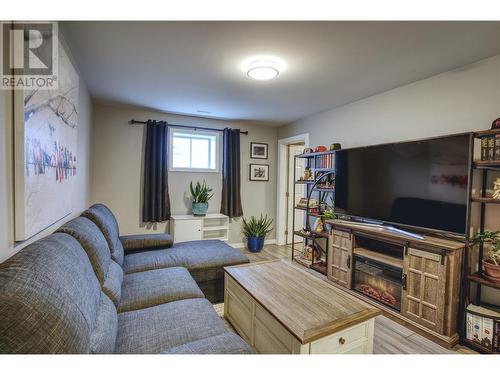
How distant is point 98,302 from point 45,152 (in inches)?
36.7

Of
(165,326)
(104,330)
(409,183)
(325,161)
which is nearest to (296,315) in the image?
(165,326)

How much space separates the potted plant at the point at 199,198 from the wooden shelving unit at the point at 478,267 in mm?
3198

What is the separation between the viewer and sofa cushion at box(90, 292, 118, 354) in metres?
0.99

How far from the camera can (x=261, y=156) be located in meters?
4.62

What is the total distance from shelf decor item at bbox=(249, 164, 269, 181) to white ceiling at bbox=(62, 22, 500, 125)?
1.73m

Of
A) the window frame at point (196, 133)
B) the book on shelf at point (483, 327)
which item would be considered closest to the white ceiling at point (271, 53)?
the window frame at point (196, 133)

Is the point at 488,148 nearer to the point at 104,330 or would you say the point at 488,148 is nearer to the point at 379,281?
the point at 379,281

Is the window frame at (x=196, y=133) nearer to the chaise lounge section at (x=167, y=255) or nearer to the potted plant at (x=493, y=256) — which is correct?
the chaise lounge section at (x=167, y=255)

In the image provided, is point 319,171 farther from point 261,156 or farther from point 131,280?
point 131,280

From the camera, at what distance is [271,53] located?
1.93 metres

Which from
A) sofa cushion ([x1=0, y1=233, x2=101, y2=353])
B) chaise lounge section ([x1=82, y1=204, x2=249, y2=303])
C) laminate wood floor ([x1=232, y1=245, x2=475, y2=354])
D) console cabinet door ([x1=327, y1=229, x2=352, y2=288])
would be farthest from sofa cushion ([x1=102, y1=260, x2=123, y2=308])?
console cabinet door ([x1=327, y1=229, x2=352, y2=288])

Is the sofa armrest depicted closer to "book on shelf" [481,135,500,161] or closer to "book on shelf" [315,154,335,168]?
"book on shelf" [315,154,335,168]
